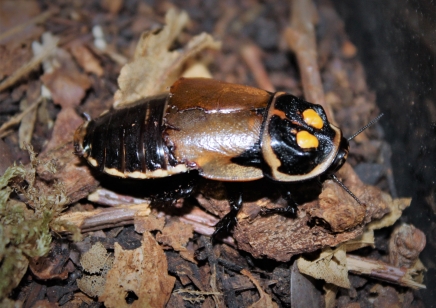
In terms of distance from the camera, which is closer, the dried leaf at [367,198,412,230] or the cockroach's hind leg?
the cockroach's hind leg

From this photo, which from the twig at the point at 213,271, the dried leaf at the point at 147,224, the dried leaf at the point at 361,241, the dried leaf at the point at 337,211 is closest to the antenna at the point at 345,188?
the dried leaf at the point at 337,211

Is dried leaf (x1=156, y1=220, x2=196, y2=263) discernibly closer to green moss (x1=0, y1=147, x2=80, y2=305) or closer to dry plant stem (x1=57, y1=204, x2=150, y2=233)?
dry plant stem (x1=57, y1=204, x2=150, y2=233)

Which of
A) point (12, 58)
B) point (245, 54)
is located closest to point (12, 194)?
point (12, 58)

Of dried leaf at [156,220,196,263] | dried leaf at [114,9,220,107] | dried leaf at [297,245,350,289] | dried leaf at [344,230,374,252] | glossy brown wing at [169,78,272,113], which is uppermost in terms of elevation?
glossy brown wing at [169,78,272,113]

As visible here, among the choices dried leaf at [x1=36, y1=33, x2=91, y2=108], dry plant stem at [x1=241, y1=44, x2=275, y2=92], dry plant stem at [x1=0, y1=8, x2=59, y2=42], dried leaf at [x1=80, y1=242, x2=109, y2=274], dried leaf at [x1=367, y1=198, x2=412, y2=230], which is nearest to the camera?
dried leaf at [x1=80, y1=242, x2=109, y2=274]

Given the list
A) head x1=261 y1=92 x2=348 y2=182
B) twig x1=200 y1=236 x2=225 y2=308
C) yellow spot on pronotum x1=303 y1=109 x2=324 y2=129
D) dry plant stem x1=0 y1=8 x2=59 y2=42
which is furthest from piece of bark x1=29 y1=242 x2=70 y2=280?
dry plant stem x1=0 y1=8 x2=59 y2=42

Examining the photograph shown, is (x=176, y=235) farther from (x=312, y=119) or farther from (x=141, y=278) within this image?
(x=312, y=119)

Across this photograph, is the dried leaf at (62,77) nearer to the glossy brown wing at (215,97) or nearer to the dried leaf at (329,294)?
the glossy brown wing at (215,97)
